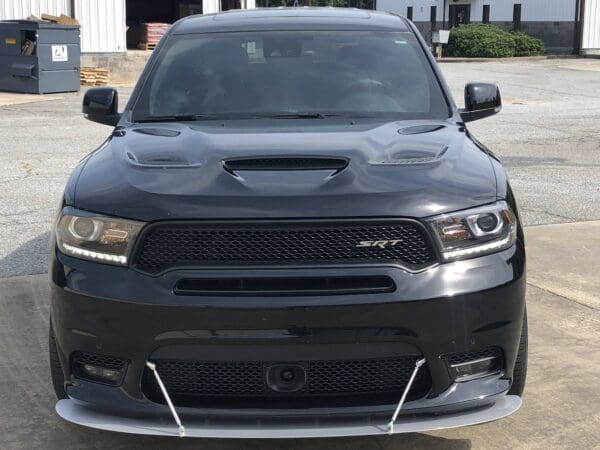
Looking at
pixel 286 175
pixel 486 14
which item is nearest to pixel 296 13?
pixel 286 175

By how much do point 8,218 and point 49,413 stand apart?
414 cm

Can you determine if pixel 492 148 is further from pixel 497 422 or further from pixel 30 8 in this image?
pixel 30 8

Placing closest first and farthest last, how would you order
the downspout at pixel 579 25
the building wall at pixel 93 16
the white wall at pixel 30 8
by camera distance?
the white wall at pixel 30 8 < the building wall at pixel 93 16 < the downspout at pixel 579 25

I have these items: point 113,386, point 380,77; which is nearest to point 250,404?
point 113,386

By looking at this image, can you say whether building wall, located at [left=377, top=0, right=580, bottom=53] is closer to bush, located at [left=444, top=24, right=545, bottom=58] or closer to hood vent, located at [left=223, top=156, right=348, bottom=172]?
bush, located at [left=444, top=24, right=545, bottom=58]

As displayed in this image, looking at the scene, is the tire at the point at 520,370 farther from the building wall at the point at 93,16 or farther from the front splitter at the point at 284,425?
the building wall at the point at 93,16

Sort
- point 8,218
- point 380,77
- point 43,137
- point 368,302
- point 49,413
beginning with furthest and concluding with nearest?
point 43,137
point 8,218
point 380,77
point 49,413
point 368,302

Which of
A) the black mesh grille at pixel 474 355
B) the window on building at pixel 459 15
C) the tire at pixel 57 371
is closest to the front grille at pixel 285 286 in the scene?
the black mesh grille at pixel 474 355

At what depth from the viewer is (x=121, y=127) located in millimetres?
4195

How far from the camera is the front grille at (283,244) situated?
3021 millimetres

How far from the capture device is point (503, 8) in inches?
2254

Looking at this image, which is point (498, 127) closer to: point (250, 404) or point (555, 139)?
point (555, 139)

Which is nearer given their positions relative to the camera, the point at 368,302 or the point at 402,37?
the point at 368,302

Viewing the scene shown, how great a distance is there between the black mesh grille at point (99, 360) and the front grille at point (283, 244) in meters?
0.34
